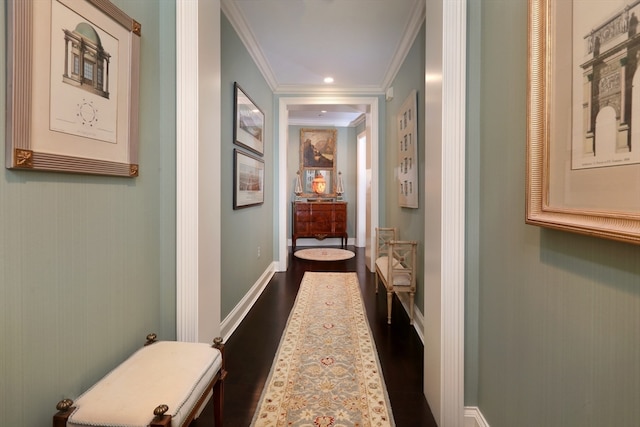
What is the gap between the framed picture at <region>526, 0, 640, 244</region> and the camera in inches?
27.1

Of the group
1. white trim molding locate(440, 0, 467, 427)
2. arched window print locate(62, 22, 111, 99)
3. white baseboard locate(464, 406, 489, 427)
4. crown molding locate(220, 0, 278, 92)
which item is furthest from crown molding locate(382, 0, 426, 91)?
white baseboard locate(464, 406, 489, 427)

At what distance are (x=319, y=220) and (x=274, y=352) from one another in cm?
438

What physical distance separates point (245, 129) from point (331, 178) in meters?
4.14

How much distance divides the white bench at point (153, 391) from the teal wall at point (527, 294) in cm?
117

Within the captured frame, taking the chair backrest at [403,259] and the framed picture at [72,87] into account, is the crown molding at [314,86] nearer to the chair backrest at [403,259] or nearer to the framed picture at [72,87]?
the framed picture at [72,87]

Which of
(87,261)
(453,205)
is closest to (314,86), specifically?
(453,205)

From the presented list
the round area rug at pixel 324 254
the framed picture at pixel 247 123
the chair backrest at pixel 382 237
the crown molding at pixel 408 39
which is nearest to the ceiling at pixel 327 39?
the crown molding at pixel 408 39

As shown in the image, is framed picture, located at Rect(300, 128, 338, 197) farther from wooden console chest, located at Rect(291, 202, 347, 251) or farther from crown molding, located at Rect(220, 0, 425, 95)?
crown molding, located at Rect(220, 0, 425, 95)

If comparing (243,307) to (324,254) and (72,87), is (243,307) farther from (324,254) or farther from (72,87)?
(324,254)

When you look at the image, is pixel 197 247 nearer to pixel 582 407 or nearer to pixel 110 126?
pixel 110 126

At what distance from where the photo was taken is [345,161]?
7188mm

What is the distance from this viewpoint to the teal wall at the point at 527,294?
750 mm

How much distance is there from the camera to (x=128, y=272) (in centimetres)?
134

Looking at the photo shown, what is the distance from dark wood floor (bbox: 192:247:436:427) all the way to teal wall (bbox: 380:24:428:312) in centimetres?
40
